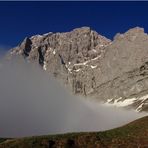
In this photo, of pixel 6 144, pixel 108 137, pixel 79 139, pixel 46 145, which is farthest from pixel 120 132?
pixel 6 144

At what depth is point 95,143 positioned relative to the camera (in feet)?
217

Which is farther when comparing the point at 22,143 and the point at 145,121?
the point at 145,121

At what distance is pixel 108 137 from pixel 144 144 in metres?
6.32

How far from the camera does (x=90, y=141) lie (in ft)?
219

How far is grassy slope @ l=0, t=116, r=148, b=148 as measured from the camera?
65.1 m

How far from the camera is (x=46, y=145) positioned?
65.1 m

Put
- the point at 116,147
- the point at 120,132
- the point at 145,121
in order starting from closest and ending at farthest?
the point at 116,147
the point at 120,132
the point at 145,121

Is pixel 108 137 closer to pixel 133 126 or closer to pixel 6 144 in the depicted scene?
pixel 133 126

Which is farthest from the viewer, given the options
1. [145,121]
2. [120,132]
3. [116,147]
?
[145,121]

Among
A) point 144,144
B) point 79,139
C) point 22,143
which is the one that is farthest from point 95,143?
point 22,143

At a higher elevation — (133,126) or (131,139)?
(133,126)

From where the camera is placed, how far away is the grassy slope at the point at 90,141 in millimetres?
65125

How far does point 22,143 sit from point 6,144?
2.92m

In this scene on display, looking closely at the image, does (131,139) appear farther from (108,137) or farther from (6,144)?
(6,144)
